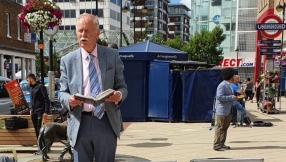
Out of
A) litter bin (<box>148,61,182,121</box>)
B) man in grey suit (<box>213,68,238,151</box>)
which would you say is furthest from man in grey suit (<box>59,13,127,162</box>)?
litter bin (<box>148,61,182,121</box>)

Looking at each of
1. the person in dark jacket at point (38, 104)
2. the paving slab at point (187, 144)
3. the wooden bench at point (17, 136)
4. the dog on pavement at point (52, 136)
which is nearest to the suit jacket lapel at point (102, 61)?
the paving slab at point (187, 144)

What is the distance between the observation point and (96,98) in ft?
8.59

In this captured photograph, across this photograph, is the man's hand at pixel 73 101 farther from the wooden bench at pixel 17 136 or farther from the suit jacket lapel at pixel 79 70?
the wooden bench at pixel 17 136

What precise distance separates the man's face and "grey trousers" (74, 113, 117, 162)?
1.93 ft

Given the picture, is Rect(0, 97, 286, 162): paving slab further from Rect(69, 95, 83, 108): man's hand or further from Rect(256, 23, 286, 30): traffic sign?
Rect(256, 23, 286, 30): traffic sign

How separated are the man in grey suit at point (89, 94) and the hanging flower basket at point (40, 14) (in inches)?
218

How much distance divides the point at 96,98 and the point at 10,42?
3276cm

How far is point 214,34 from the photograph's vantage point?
4769 cm

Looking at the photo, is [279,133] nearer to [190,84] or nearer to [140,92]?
[190,84]

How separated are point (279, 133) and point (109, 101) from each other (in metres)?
8.81

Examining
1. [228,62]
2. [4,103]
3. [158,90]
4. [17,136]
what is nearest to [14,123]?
[17,136]

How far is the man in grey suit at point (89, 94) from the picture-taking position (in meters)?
2.77

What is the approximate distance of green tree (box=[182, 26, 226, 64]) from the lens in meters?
47.8

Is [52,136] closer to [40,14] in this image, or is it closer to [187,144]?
[40,14]
